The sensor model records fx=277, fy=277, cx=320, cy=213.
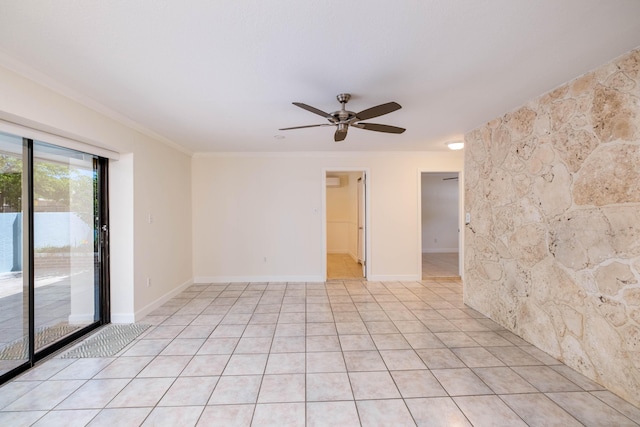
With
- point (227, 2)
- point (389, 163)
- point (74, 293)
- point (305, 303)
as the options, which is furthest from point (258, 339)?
point (389, 163)

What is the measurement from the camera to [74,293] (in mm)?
2930

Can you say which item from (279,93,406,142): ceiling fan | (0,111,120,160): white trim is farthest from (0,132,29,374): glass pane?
(279,93,406,142): ceiling fan

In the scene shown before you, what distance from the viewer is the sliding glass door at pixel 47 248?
2.22m

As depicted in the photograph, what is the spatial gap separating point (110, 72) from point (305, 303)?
3.30m

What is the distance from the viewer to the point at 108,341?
2.82 m

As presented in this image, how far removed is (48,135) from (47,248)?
1.04 m

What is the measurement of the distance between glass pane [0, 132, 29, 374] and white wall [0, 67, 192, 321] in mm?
389

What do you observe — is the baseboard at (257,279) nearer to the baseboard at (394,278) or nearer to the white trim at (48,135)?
the baseboard at (394,278)

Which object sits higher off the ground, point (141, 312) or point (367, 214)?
point (367, 214)

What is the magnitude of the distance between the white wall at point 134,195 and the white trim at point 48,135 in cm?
6

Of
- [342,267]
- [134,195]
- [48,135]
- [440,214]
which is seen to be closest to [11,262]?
[48,135]

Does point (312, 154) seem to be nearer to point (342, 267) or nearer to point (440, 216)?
point (342, 267)

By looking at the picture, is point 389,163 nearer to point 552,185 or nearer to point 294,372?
point 552,185

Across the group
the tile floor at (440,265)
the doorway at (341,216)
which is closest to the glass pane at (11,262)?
the tile floor at (440,265)
